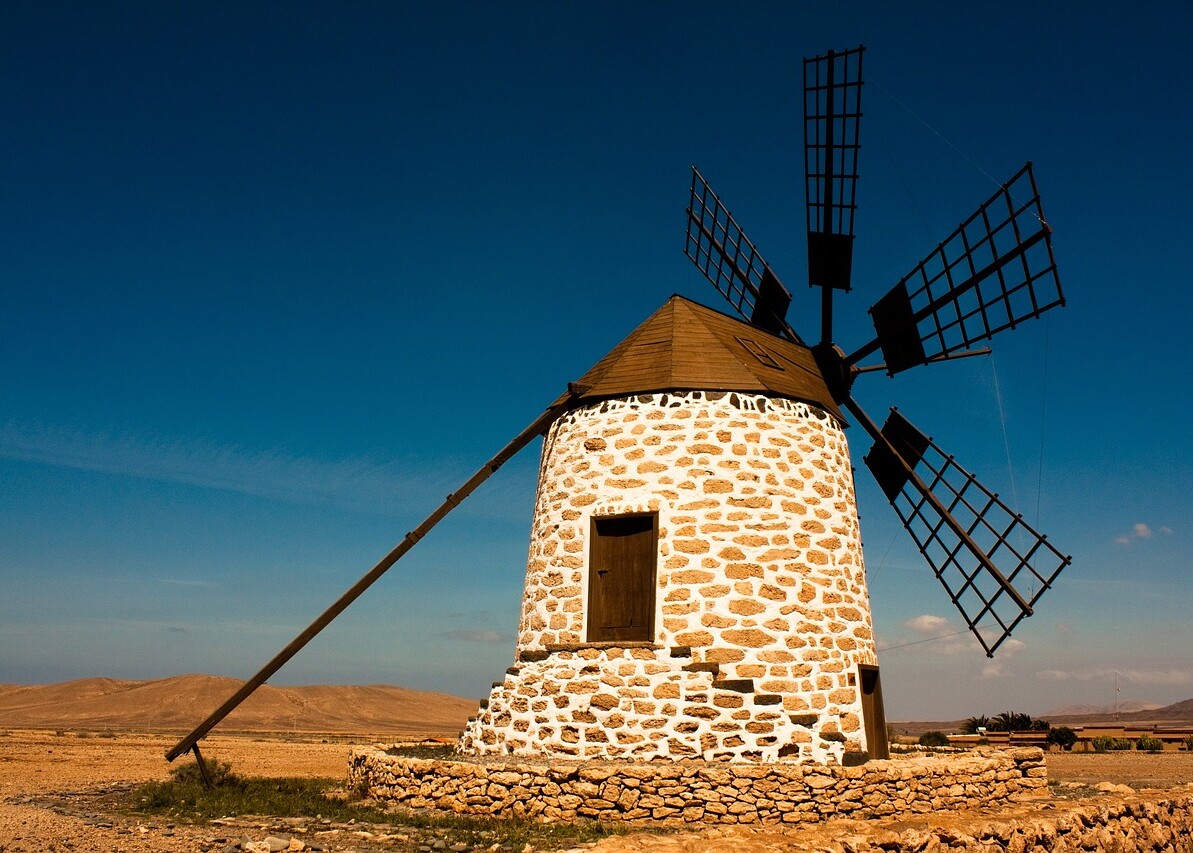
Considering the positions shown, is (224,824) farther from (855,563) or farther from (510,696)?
(855,563)

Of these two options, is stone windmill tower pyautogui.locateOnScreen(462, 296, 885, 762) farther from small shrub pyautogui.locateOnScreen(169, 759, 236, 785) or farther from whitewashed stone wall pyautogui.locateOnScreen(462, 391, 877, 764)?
small shrub pyautogui.locateOnScreen(169, 759, 236, 785)

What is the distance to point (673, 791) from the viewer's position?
28.0ft

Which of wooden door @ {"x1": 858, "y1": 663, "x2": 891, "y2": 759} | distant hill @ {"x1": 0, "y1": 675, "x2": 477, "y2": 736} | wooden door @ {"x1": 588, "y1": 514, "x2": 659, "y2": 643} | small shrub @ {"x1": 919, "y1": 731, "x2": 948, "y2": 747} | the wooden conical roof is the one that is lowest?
distant hill @ {"x1": 0, "y1": 675, "x2": 477, "y2": 736}

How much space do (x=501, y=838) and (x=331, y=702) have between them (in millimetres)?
62250

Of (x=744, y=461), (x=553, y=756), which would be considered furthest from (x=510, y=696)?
(x=744, y=461)

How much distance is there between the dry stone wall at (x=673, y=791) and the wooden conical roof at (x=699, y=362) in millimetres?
4727

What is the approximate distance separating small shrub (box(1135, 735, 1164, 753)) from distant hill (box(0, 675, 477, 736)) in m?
34.8

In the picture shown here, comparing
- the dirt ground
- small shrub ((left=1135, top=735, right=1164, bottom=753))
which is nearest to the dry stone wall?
the dirt ground

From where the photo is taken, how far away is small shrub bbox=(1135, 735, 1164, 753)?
26397 mm

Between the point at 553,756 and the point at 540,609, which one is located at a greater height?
the point at 540,609

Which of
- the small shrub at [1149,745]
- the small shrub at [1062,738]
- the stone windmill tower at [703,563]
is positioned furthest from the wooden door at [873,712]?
the small shrub at [1149,745]

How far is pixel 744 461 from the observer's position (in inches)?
423

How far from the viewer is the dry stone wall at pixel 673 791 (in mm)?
8500

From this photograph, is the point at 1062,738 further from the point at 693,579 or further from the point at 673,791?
the point at 673,791
